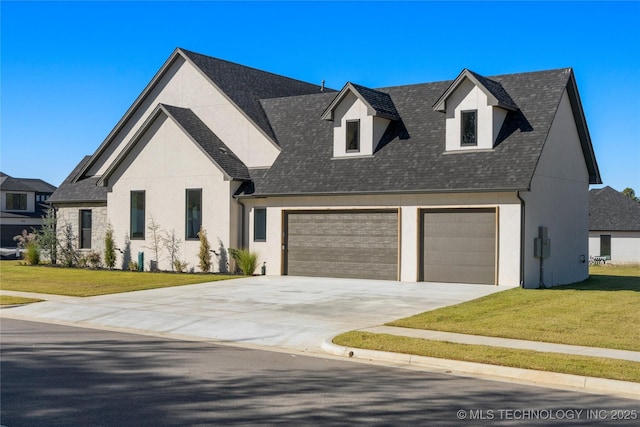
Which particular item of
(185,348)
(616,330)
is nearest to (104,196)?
(185,348)

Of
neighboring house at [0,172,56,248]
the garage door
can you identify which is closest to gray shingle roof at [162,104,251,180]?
the garage door

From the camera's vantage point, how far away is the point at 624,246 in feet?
183

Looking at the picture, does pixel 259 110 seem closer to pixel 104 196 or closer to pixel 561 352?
pixel 104 196

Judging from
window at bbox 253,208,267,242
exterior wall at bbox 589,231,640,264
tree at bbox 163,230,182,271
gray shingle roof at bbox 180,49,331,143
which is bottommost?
exterior wall at bbox 589,231,640,264

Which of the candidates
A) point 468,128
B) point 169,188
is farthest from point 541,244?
point 169,188

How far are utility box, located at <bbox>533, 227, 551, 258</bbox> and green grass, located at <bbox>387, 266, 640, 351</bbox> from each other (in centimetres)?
222

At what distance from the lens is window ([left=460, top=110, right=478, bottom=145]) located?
24.5 m

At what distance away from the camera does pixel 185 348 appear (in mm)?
13039

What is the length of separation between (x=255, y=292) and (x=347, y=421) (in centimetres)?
1377

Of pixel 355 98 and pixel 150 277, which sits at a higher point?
pixel 355 98

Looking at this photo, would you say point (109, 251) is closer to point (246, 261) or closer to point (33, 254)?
point (33, 254)

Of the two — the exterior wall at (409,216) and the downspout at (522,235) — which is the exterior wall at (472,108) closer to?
the exterior wall at (409,216)

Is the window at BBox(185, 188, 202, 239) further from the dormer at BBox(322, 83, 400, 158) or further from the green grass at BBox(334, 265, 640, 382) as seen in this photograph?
the green grass at BBox(334, 265, 640, 382)

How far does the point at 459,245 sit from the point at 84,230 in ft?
60.4
